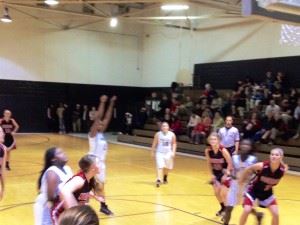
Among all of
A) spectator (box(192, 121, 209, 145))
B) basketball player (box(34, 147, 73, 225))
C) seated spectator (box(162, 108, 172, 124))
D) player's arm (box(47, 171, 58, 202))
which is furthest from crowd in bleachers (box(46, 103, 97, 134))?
player's arm (box(47, 171, 58, 202))

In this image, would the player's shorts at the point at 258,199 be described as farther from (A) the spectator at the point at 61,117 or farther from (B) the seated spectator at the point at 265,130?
(A) the spectator at the point at 61,117

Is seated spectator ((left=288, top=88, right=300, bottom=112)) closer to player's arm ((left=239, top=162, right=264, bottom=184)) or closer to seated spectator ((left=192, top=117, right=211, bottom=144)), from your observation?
seated spectator ((left=192, top=117, right=211, bottom=144))

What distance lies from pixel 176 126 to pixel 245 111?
2996 millimetres

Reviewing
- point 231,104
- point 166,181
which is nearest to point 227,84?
point 231,104

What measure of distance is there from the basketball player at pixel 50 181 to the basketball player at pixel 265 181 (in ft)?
8.33

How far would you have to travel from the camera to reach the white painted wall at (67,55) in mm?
23406

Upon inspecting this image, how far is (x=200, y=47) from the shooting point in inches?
922

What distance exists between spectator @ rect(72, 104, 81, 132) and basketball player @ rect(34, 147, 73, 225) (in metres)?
20.5

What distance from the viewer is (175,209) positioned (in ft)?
26.3

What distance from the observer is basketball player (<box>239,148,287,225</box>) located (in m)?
5.80

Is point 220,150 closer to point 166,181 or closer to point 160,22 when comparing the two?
point 166,181

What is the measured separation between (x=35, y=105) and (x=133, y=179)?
14595 mm

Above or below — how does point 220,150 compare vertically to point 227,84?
below

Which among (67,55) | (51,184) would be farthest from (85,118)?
(51,184)
